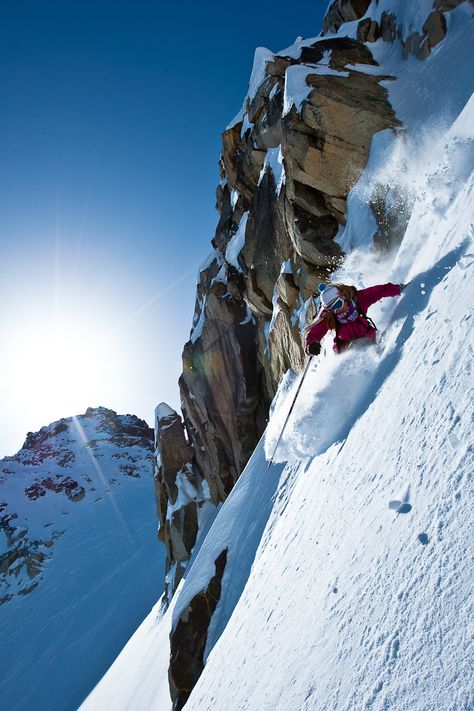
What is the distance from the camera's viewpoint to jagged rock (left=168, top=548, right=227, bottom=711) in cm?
661

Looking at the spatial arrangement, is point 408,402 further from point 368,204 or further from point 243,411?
point 243,411

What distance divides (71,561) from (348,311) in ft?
189

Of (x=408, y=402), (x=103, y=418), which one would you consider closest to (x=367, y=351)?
(x=408, y=402)

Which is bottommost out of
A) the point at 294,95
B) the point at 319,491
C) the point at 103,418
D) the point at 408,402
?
the point at 319,491

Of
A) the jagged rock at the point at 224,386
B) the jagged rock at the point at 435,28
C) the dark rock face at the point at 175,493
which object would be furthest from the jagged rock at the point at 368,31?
the dark rock face at the point at 175,493

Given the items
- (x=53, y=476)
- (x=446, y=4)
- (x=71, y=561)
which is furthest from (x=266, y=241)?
(x=53, y=476)

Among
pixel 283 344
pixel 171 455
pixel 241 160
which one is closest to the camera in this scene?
pixel 283 344

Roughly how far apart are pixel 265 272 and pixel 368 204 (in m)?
6.84

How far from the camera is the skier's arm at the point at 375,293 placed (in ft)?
16.2

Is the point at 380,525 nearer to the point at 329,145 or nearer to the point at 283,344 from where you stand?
the point at 329,145

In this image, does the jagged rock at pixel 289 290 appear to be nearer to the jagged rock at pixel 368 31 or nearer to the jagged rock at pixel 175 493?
the jagged rock at pixel 368 31

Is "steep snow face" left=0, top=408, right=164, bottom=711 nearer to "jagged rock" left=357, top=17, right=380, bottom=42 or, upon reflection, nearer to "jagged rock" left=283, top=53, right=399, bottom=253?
"jagged rock" left=283, top=53, right=399, bottom=253

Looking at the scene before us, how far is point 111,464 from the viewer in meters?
80.4

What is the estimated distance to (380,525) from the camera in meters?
1.95
